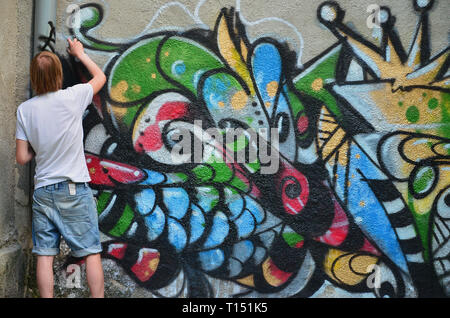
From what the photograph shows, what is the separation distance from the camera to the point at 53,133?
3322 millimetres

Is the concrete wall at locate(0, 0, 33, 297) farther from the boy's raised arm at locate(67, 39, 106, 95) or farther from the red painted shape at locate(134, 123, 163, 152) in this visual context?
the red painted shape at locate(134, 123, 163, 152)

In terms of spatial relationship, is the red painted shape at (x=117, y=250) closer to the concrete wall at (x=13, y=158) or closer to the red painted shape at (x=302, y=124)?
the concrete wall at (x=13, y=158)

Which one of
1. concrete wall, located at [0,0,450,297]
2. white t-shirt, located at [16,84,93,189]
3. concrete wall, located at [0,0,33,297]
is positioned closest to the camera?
white t-shirt, located at [16,84,93,189]

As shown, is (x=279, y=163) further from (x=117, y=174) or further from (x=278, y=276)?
(x=117, y=174)

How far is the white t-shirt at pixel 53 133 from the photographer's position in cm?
332

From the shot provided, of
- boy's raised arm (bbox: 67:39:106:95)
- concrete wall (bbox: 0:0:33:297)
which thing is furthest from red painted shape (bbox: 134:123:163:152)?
concrete wall (bbox: 0:0:33:297)

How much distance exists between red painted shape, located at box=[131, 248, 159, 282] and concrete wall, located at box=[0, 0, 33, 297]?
77 centimetres

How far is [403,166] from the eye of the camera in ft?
12.6

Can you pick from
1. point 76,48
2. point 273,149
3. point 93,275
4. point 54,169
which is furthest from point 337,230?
point 76,48

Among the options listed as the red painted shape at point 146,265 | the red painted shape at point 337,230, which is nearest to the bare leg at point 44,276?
the red painted shape at point 146,265

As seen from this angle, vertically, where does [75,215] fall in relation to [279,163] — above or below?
below

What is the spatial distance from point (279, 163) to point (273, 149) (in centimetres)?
11

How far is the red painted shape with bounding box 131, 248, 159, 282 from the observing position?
3842 mm
